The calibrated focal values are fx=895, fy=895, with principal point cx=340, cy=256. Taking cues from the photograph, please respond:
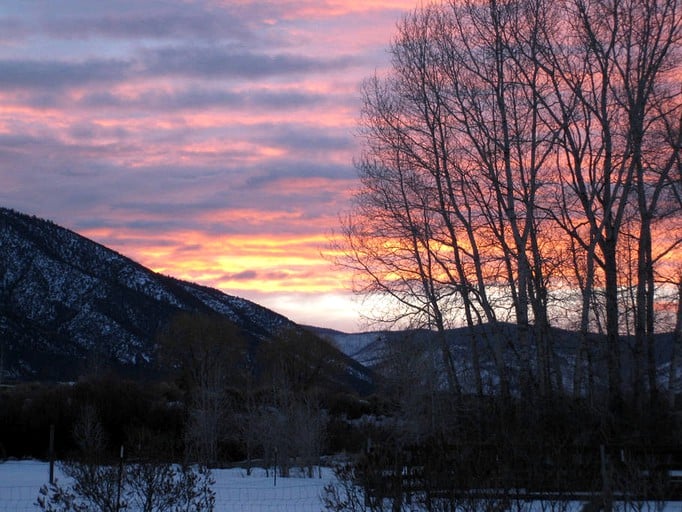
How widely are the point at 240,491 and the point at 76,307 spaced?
208ft

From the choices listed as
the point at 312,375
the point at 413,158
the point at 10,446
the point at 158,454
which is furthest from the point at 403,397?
the point at 312,375

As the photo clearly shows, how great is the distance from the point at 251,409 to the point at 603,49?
23545 millimetres

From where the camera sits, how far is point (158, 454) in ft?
34.4

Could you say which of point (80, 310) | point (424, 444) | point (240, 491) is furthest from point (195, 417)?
point (80, 310)

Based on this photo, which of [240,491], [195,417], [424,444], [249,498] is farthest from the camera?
[195,417]

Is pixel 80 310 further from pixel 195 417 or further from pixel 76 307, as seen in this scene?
pixel 195 417

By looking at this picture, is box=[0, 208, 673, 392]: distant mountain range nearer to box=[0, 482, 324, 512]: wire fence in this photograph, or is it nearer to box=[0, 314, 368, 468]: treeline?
box=[0, 314, 368, 468]: treeline

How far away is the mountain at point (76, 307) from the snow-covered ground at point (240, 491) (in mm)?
35944

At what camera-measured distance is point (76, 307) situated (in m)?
81.7

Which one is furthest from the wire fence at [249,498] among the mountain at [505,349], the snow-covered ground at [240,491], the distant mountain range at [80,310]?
A: the distant mountain range at [80,310]

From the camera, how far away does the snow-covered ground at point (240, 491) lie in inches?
683

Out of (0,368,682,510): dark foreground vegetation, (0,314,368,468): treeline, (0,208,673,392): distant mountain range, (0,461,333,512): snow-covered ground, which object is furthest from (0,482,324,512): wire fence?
(0,208,673,392): distant mountain range

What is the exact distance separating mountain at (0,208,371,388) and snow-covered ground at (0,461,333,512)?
35944 mm

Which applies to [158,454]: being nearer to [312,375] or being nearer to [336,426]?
[336,426]
